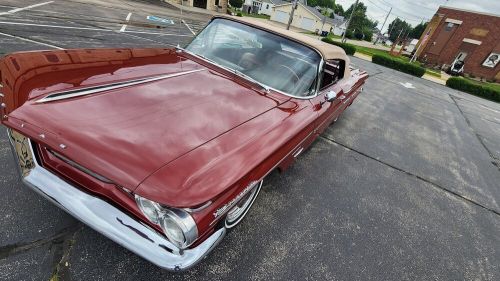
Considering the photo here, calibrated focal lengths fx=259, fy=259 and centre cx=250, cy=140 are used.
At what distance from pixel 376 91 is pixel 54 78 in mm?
9925

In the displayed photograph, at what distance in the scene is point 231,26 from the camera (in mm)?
3271

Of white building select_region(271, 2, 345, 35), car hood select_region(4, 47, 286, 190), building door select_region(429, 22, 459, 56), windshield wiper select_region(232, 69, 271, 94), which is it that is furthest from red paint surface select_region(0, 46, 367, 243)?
white building select_region(271, 2, 345, 35)

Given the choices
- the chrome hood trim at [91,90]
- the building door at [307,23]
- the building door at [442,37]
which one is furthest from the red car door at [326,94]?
the building door at [307,23]

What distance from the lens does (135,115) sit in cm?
176

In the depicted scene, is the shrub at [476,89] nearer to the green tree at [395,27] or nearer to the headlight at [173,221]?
the headlight at [173,221]

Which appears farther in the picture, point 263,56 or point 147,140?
point 263,56

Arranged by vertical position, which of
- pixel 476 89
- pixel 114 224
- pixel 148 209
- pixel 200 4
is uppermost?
pixel 148 209

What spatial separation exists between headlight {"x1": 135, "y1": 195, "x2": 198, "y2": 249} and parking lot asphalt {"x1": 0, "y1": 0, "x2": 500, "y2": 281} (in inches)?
23.2

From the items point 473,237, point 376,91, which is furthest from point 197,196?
point 376,91

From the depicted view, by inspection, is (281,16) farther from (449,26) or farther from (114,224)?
(114,224)

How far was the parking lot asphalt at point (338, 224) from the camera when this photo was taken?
6.04ft

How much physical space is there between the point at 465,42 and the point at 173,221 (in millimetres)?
36510

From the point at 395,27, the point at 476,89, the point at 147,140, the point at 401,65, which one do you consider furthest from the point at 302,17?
the point at 395,27

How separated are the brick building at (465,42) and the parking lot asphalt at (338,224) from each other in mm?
29335
